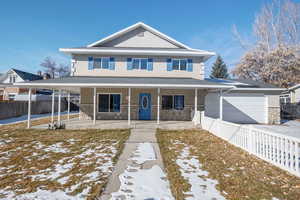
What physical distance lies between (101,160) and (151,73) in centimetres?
834

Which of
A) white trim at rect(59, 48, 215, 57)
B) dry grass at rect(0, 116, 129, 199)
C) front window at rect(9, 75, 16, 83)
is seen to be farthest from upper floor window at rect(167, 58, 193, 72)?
front window at rect(9, 75, 16, 83)

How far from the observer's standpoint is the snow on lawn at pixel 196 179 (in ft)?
8.96

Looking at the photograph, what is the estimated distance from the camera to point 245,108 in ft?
39.4

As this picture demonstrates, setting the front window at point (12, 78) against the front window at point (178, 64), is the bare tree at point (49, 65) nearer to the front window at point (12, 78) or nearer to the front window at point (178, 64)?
the front window at point (12, 78)

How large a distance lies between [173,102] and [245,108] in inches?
236

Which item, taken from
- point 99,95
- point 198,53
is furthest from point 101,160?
point 198,53

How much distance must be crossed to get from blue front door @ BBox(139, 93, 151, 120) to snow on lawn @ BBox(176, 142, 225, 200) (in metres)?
6.82

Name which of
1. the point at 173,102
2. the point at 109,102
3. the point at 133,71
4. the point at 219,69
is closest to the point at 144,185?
the point at 173,102

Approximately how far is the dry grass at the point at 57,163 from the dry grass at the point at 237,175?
5.42 ft

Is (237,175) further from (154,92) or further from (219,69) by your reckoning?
(219,69)

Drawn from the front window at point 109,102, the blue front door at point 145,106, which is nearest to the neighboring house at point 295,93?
the blue front door at point 145,106

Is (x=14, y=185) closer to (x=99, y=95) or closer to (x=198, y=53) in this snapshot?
(x=99, y=95)

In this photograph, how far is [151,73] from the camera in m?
11.6

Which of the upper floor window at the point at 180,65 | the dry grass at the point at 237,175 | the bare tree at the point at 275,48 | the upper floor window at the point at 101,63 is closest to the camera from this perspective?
the dry grass at the point at 237,175
